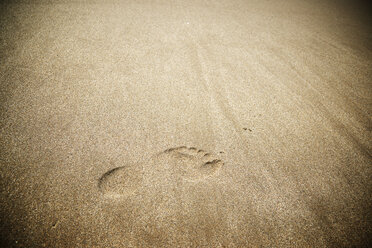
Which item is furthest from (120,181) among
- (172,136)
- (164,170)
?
(172,136)

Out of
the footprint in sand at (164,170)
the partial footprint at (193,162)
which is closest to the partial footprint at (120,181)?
the footprint in sand at (164,170)

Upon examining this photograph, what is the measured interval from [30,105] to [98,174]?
96 centimetres

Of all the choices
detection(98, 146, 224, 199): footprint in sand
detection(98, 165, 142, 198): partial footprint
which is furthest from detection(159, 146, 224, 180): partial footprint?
detection(98, 165, 142, 198): partial footprint

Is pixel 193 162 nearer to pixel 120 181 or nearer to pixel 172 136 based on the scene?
pixel 172 136

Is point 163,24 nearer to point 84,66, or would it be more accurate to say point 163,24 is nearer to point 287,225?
point 84,66

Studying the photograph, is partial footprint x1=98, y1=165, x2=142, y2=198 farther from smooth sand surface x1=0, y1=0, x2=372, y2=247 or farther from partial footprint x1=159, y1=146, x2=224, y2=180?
partial footprint x1=159, y1=146, x2=224, y2=180

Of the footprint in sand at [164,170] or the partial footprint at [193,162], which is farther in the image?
the partial footprint at [193,162]

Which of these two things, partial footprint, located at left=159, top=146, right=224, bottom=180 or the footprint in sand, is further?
partial footprint, located at left=159, top=146, right=224, bottom=180

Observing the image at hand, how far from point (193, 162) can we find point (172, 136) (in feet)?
0.98

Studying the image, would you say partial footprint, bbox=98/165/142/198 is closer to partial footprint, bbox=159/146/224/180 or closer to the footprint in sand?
the footprint in sand

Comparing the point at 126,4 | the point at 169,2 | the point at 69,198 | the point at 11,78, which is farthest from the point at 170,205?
the point at 169,2

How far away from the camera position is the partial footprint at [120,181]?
1185mm

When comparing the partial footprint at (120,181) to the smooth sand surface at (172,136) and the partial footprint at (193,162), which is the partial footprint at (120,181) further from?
Answer: the partial footprint at (193,162)

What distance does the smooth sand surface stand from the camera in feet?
3.71
